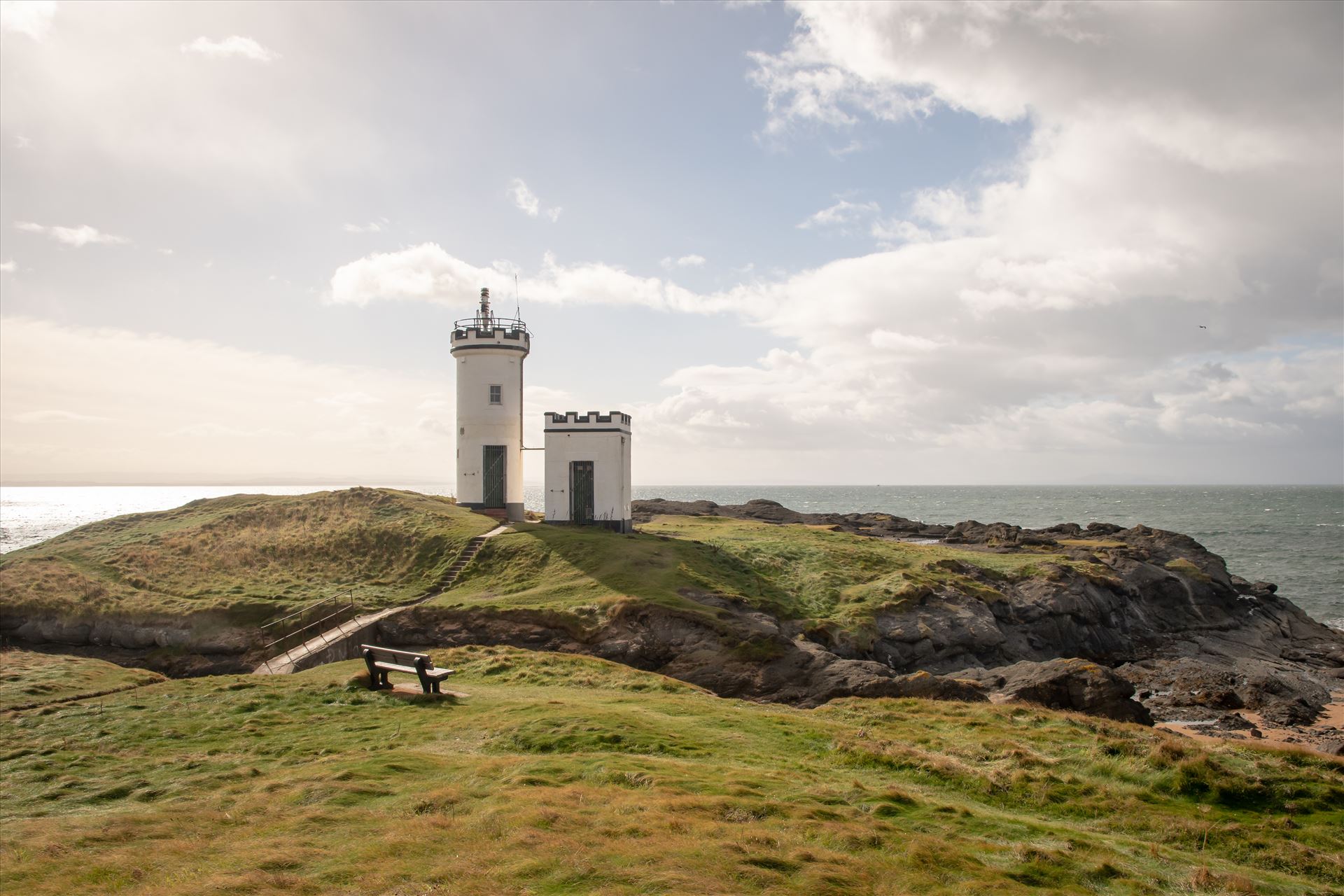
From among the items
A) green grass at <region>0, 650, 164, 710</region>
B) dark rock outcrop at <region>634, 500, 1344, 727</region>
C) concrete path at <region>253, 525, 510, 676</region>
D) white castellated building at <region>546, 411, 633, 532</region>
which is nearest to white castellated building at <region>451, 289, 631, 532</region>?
white castellated building at <region>546, 411, 633, 532</region>

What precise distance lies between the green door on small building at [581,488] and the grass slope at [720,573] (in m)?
2.79

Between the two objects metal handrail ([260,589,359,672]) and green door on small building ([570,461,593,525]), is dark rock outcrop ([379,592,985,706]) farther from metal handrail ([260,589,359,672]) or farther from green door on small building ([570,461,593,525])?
green door on small building ([570,461,593,525])

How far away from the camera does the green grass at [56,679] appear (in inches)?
703

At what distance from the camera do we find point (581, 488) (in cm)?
4262

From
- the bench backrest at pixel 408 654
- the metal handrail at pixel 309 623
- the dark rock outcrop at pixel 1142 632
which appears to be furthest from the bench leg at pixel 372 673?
the dark rock outcrop at pixel 1142 632

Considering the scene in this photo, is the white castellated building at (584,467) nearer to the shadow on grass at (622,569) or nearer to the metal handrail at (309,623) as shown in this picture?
the shadow on grass at (622,569)

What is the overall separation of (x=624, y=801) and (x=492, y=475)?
33.7 metres

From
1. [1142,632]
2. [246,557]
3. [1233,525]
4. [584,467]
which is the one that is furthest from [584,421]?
→ [1233,525]

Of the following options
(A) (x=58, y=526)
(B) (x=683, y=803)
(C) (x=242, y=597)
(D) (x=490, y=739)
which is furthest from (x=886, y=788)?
(A) (x=58, y=526)

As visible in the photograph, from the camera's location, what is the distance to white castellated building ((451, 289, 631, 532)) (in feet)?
139

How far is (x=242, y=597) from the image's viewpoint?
30.3 metres

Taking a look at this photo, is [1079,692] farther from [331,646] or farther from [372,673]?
[331,646]

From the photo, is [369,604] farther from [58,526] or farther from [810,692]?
[58,526]

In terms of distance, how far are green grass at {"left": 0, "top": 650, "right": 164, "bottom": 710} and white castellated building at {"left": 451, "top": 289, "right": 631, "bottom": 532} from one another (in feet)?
71.8
